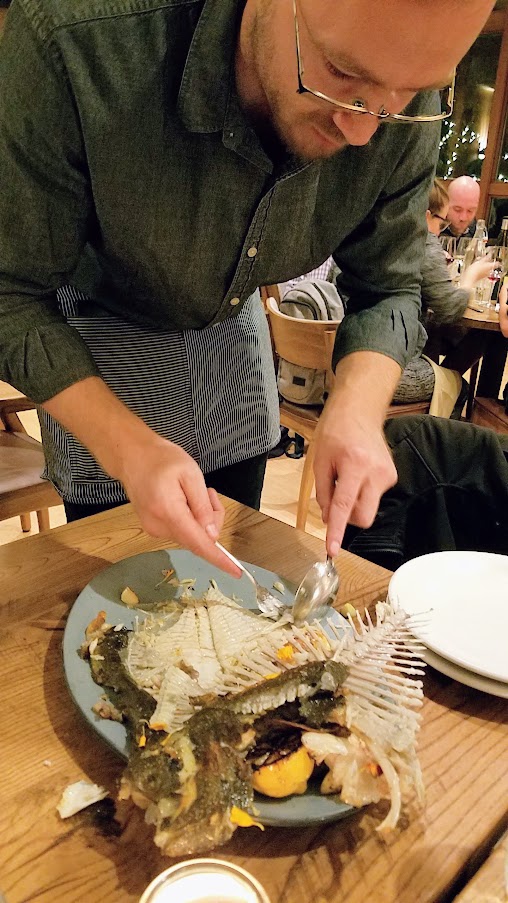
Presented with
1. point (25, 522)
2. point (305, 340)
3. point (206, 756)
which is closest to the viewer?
point (206, 756)

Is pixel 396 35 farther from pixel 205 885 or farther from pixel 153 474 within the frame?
pixel 205 885

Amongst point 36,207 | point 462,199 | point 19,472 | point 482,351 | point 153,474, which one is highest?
point 36,207

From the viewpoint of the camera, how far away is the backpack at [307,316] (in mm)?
2809

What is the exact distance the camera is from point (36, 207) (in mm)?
916

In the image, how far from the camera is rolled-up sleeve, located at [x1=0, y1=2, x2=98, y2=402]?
871 mm

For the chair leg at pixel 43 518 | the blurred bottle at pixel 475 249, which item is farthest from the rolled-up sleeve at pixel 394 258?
the blurred bottle at pixel 475 249

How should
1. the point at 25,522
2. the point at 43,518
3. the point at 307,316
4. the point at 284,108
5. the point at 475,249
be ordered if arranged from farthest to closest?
the point at 475,249, the point at 307,316, the point at 25,522, the point at 43,518, the point at 284,108

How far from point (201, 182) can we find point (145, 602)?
0.62 m

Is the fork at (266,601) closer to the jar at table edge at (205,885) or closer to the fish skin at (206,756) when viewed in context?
the fish skin at (206,756)

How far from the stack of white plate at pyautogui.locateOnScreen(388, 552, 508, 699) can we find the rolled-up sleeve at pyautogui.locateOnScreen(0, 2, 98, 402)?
571 millimetres

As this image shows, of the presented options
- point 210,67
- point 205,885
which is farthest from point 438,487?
point 205,885

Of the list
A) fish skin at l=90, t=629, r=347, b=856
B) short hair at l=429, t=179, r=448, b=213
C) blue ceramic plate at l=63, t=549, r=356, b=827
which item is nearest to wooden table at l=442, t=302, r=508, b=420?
short hair at l=429, t=179, r=448, b=213

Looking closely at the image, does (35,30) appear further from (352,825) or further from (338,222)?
(352,825)

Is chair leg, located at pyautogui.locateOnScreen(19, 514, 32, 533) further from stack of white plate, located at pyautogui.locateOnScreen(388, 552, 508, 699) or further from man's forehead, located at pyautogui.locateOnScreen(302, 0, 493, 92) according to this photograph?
man's forehead, located at pyautogui.locateOnScreen(302, 0, 493, 92)
